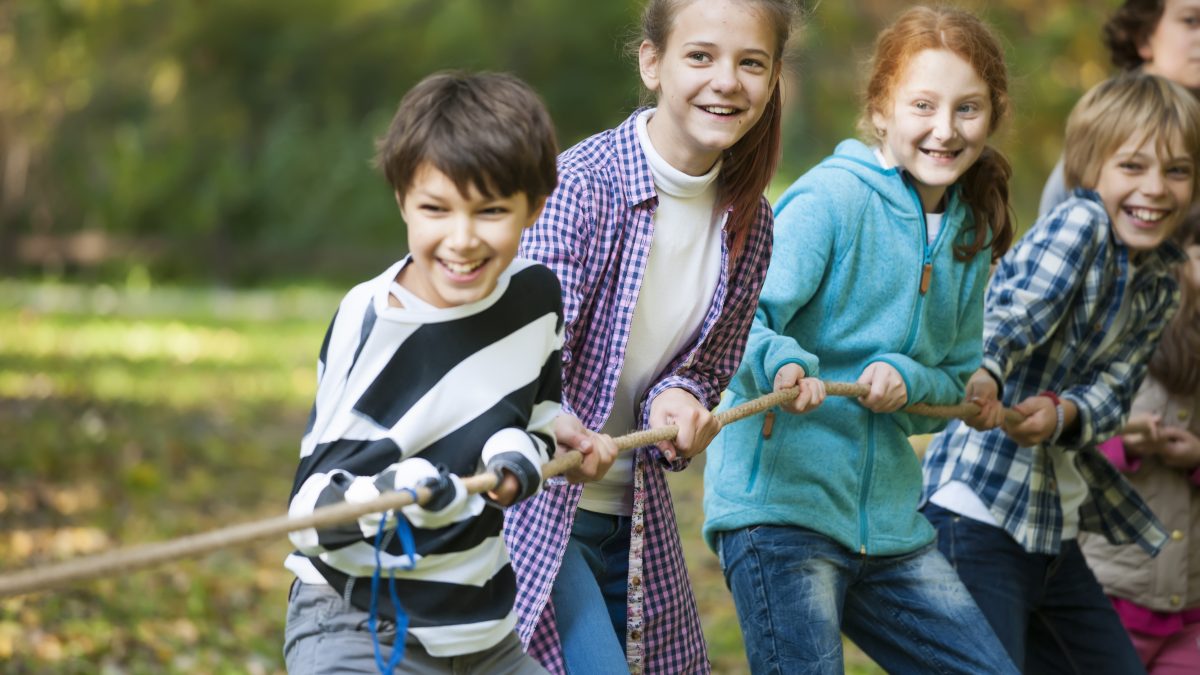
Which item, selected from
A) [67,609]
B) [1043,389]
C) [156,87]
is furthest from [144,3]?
[1043,389]

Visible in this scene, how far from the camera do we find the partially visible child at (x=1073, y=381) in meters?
3.98

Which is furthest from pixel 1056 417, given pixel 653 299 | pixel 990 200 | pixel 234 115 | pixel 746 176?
pixel 234 115

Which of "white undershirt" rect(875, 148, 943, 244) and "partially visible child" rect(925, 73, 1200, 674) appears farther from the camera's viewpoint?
"partially visible child" rect(925, 73, 1200, 674)

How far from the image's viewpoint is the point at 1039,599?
408 cm

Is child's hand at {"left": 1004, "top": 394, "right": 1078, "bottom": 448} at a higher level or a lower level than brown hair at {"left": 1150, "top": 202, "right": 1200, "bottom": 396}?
lower

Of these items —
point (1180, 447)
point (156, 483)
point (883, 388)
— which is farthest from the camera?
point (156, 483)

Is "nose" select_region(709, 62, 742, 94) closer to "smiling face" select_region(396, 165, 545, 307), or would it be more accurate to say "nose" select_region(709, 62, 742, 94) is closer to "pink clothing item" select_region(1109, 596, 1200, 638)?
"smiling face" select_region(396, 165, 545, 307)

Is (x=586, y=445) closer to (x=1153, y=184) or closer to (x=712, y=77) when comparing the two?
(x=712, y=77)

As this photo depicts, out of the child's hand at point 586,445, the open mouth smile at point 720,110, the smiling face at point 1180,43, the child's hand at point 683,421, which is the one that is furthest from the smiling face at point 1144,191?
the child's hand at point 586,445

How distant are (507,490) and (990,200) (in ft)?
5.92

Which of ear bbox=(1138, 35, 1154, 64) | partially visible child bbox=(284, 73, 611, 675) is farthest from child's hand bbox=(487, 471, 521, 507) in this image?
ear bbox=(1138, 35, 1154, 64)

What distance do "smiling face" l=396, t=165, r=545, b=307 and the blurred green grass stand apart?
3.29 meters

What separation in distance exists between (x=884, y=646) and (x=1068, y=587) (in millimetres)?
791

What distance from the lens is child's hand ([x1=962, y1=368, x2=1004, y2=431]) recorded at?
3.83 meters
